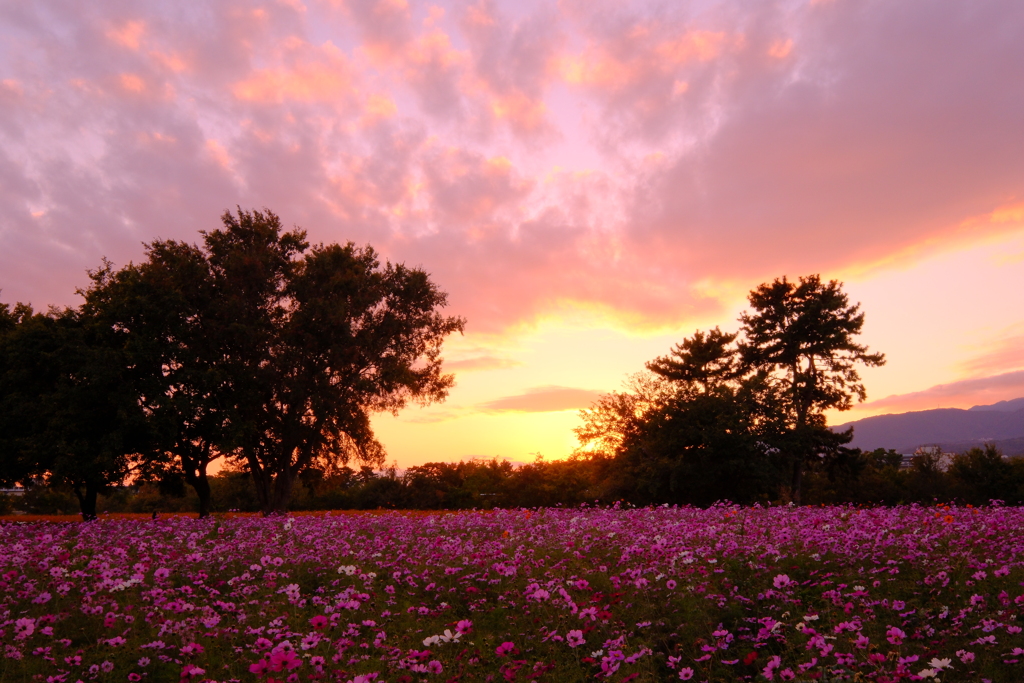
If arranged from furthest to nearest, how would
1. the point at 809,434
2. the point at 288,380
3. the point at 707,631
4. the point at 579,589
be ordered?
the point at 809,434 → the point at 288,380 → the point at 579,589 → the point at 707,631

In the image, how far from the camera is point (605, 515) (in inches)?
559

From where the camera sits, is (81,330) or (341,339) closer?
(81,330)

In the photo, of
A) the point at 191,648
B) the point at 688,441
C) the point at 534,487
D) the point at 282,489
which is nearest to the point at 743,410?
the point at 688,441

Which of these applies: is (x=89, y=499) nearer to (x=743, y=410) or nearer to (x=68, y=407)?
(x=68, y=407)

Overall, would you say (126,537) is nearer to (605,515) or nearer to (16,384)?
(605,515)

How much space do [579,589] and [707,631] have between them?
1.78 m

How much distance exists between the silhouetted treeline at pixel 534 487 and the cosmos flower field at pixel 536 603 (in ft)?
91.4

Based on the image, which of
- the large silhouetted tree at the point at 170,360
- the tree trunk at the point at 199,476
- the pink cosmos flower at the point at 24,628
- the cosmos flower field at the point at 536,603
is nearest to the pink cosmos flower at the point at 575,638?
the cosmos flower field at the point at 536,603

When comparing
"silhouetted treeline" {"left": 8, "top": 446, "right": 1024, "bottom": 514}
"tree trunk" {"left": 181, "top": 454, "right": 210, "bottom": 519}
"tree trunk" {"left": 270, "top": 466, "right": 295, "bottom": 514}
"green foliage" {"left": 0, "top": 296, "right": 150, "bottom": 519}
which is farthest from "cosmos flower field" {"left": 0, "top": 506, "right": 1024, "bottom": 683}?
"silhouetted treeline" {"left": 8, "top": 446, "right": 1024, "bottom": 514}

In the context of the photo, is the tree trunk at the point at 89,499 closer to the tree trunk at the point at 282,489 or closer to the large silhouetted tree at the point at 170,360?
the large silhouetted tree at the point at 170,360

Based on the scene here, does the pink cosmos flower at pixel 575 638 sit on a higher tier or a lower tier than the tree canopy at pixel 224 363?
lower

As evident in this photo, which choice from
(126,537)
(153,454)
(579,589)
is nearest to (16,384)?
(153,454)

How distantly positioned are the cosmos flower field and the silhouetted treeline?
91.4ft

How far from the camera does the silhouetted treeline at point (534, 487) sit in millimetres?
39625
